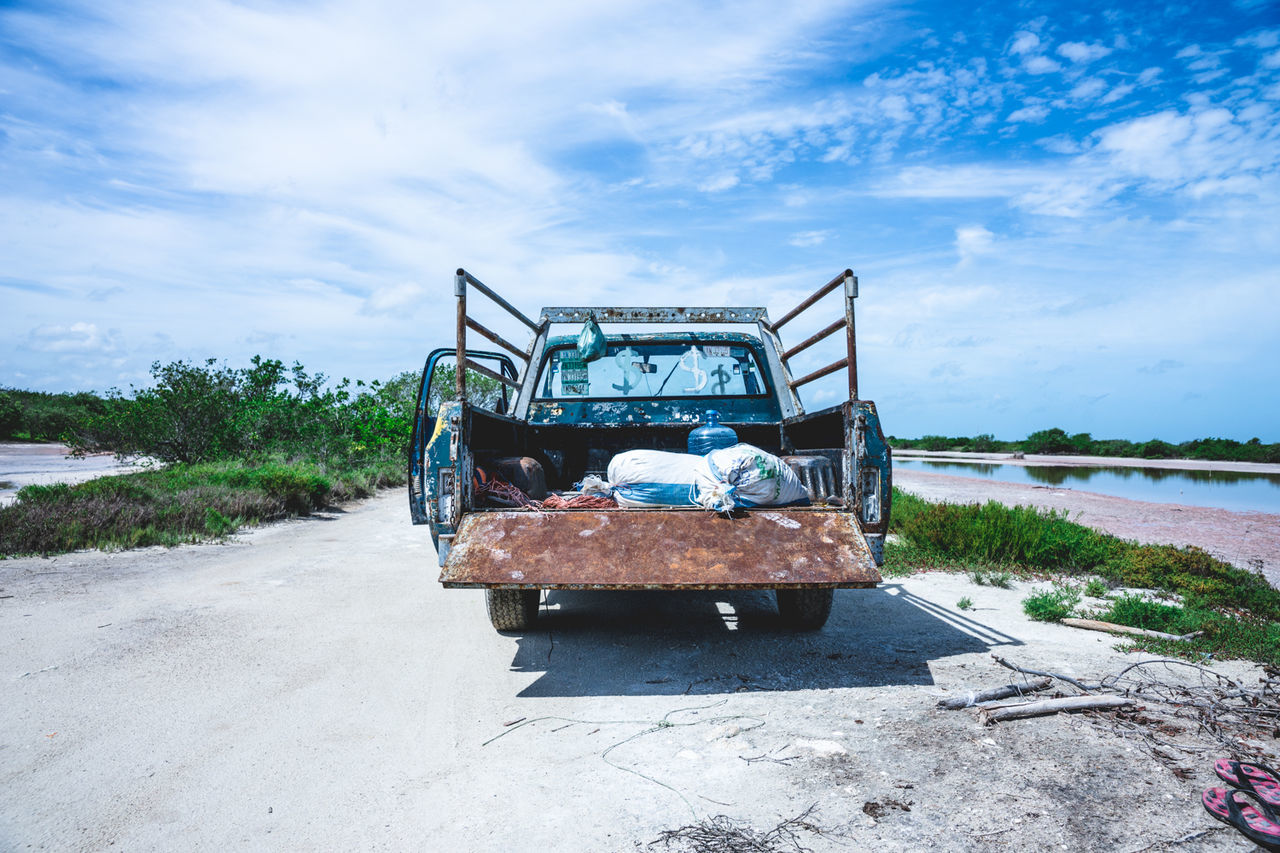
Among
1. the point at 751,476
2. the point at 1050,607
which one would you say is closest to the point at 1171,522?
the point at 1050,607

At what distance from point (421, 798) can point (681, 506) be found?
2.02 m

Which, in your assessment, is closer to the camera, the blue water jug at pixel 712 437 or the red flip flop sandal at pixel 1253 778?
the red flip flop sandal at pixel 1253 778

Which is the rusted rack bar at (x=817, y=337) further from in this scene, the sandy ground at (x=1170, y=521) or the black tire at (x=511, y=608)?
the sandy ground at (x=1170, y=521)

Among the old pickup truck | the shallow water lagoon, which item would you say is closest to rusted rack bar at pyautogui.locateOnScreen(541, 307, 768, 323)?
the old pickup truck

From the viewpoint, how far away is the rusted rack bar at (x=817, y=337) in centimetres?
420

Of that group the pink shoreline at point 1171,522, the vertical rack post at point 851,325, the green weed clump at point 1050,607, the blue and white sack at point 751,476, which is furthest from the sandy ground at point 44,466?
the pink shoreline at point 1171,522

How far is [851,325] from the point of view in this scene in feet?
13.2

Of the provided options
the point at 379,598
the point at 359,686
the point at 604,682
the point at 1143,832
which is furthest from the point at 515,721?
the point at 379,598

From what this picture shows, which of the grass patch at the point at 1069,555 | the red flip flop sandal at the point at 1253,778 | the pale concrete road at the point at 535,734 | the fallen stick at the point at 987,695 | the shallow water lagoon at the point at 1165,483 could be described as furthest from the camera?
the shallow water lagoon at the point at 1165,483

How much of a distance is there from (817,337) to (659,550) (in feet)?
6.46

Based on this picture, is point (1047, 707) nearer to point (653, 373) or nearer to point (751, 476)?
point (751, 476)

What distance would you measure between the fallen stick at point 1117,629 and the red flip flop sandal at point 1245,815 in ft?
7.47

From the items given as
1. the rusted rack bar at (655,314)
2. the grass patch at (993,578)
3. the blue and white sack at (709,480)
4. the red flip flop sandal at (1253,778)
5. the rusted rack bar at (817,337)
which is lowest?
the grass patch at (993,578)

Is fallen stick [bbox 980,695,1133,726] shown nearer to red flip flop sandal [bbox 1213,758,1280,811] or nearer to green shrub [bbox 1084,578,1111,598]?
red flip flop sandal [bbox 1213,758,1280,811]
